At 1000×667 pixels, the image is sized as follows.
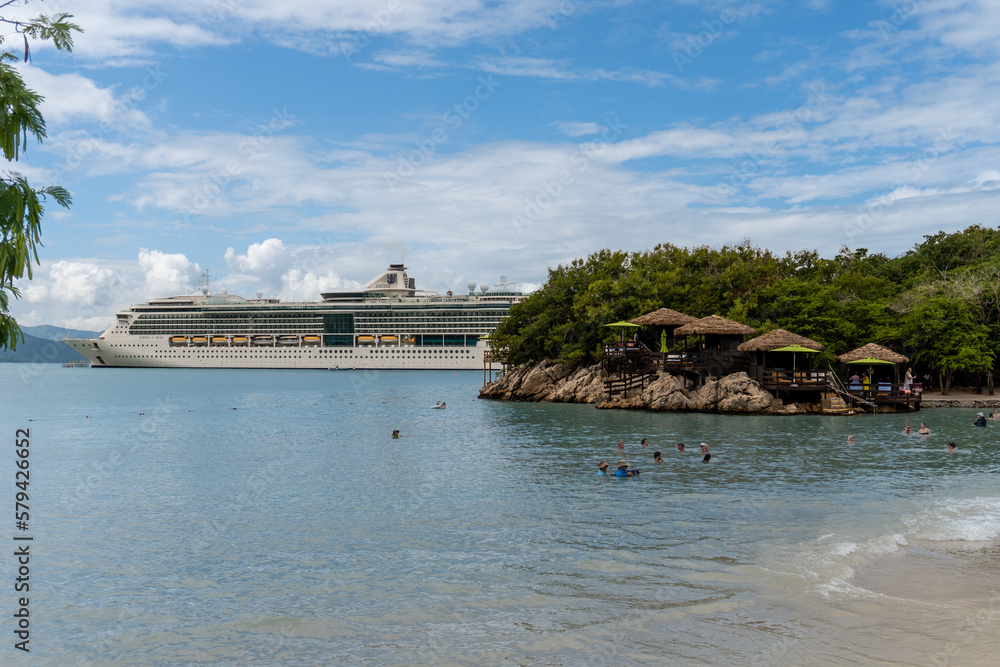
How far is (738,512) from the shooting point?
46.5 feet

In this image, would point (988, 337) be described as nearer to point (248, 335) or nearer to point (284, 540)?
point (284, 540)

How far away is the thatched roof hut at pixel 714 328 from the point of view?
36.0 metres

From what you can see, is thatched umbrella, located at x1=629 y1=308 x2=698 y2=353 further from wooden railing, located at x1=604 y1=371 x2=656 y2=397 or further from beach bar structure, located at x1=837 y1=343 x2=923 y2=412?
beach bar structure, located at x1=837 y1=343 x2=923 y2=412

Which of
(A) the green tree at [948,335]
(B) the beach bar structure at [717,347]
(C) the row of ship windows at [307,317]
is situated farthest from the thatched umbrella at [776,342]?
(C) the row of ship windows at [307,317]

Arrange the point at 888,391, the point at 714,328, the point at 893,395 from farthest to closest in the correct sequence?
the point at 714,328
the point at 888,391
the point at 893,395

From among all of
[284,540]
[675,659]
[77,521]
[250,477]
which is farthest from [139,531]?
[675,659]

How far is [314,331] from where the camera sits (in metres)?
98.8

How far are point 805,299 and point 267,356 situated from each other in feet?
262

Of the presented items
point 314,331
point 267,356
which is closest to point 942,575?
point 314,331

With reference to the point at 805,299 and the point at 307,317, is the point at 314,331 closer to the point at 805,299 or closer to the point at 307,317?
the point at 307,317

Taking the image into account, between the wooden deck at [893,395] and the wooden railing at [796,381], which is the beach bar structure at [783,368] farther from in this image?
the wooden deck at [893,395]

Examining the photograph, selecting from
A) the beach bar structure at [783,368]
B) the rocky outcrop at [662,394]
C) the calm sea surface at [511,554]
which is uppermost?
the beach bar structure at [783,368]

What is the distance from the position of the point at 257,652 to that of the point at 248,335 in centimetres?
9846

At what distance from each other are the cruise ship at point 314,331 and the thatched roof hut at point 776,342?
2405 inches
